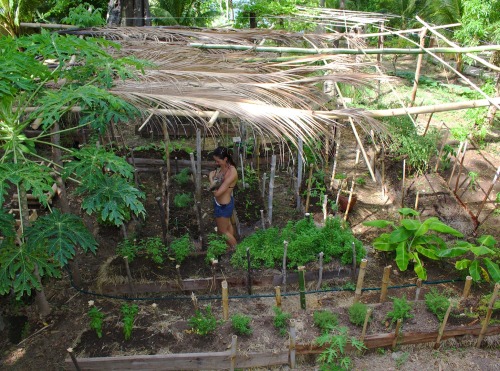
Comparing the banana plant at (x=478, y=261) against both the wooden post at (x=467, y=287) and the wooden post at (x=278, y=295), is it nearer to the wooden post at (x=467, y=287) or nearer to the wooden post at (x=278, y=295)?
the wooden post at (x=467, y=287)

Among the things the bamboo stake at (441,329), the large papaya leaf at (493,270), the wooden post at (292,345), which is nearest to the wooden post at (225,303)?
the wooden post at (292,345)

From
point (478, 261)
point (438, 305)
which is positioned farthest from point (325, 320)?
point (478, 261)

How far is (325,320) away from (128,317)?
1.97 meters

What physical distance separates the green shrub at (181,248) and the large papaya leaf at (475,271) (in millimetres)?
3264

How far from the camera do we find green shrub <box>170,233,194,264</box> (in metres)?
5.14

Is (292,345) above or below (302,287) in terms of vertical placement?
below

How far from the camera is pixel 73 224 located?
3.81 meters

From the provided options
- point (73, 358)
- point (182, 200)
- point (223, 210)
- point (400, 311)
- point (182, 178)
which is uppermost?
point (223, 210)

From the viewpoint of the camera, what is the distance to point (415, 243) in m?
5.35

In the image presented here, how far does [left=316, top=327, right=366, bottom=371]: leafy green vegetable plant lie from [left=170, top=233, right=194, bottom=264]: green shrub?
73.5 inches

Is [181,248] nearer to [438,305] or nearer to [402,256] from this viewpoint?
[402,256]

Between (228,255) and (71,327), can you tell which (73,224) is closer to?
(71,327)

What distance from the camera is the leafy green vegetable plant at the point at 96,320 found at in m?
4.28

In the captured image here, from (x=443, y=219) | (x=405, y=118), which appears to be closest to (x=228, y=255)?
(x=443, y=219)
